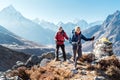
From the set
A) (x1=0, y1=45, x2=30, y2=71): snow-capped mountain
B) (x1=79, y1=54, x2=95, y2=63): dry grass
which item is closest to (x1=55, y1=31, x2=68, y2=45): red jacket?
(x1=79, y1=54, x2=95, y2=63): dry grass

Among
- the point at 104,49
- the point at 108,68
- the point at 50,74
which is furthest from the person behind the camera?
the point at 104,49

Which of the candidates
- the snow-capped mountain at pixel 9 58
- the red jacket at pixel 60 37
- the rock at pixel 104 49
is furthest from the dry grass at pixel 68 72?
the snow-capped mountain at pixel 9 58

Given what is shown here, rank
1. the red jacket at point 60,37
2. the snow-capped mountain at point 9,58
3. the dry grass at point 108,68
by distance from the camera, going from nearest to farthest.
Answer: the dry grass at point 108,68 → the red jacket at point 60,37 → the snow-capped mountain at point 9,58

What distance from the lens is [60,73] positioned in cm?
2153

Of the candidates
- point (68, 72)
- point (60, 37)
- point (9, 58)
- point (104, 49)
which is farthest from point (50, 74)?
point (9, 58)

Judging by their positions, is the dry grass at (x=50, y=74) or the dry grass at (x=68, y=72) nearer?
the dry grass at (x=50, y=74)

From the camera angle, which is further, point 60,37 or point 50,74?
point 60,37

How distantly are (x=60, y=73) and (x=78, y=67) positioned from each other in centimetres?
193

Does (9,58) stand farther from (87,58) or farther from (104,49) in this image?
(87,58)

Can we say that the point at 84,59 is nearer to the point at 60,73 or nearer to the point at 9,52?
the point at 60,73

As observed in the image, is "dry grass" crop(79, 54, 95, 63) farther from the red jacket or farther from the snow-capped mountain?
the snow-capped mountain

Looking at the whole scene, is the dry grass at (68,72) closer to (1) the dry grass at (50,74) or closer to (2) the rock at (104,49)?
→ (1) the dry grass at (50,74)

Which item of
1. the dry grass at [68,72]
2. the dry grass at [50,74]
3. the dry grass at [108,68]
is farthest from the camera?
the dry grass at [108,68]

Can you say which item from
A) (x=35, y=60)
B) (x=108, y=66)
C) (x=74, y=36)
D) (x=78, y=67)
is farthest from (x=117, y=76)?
(x=35, y=60)
